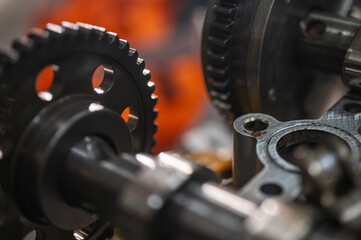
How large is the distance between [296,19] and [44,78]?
2.04 metres

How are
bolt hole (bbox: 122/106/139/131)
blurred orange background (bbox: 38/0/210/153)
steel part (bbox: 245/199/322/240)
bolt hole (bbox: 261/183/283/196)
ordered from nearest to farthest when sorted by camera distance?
1. steel part (bbox: 245/199/322/240)
2. bolt hole (bbox: 261/183/283/196)
3. bolt hole (bbox: 122/106/139/131)
4. blurred orange background (bbox: 38/0/210/153)

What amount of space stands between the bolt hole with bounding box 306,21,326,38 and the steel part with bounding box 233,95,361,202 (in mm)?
181

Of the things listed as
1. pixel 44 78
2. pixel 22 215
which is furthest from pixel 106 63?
pixel 44 78

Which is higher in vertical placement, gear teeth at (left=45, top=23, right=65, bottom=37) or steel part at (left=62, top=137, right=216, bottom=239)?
gear teeth at (left=45, top=23, right=65, bottom=37)

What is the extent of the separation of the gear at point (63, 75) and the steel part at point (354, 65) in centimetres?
38

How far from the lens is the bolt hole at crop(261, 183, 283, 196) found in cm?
66

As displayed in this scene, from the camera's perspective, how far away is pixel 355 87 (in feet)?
3.06

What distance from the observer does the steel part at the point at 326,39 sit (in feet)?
3.29

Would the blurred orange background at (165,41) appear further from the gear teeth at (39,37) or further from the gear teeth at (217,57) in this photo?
the gear teeth at (39,37)

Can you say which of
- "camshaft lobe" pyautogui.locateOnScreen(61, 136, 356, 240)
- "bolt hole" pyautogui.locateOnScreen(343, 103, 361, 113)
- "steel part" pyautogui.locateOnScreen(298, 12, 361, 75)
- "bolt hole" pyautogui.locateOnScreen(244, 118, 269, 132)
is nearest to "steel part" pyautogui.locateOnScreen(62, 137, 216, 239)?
"camshaft lobe" pyautogui.locateOnScreen(61, 136, 356, 240)

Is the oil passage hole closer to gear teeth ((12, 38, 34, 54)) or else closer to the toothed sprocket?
the toothed sprocket

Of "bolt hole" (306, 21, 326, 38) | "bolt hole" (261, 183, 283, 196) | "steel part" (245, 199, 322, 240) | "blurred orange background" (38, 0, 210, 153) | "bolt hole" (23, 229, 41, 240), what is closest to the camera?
"steel part" (245, 199, 322, 240)

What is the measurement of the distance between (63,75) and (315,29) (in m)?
0.58

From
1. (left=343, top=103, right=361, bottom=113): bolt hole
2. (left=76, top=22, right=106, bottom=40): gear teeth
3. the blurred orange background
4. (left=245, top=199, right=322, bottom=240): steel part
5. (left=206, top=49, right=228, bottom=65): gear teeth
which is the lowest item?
the blurred orange background
